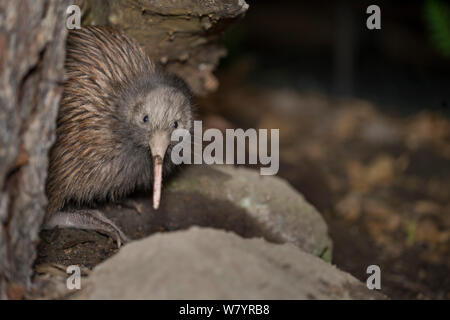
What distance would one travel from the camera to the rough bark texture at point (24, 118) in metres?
2.20

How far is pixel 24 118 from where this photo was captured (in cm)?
230

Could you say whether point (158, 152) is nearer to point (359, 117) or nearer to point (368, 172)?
point (368, 172)

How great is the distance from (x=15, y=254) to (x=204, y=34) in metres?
2.44

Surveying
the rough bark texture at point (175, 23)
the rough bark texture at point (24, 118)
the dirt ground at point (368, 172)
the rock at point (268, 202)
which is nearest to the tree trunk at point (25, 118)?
the rough bark texture at point (24, 118)

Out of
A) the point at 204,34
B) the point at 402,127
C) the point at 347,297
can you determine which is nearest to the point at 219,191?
the point at 204,34

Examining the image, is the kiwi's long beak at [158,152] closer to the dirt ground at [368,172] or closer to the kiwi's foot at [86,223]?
the kiwi's foot at [86,223]

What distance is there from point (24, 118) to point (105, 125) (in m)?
1.12

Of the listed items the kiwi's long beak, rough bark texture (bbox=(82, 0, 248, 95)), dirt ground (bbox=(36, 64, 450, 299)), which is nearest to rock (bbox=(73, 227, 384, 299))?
dirt ground (bbox=(36, 64, 450, 299))

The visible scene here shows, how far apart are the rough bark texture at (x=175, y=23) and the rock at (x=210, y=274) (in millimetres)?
1826

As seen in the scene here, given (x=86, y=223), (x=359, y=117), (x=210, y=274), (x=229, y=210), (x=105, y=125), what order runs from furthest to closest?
(x=359, y=117)
(x=229, y=210)
(x=86, y=223)
(x=105, y=125)
(x=210, y=274)

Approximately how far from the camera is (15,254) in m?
2.37

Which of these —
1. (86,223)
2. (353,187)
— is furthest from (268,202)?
(353,187)

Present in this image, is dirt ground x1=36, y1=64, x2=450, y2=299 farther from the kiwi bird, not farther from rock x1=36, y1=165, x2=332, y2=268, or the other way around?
the kiwi bird
